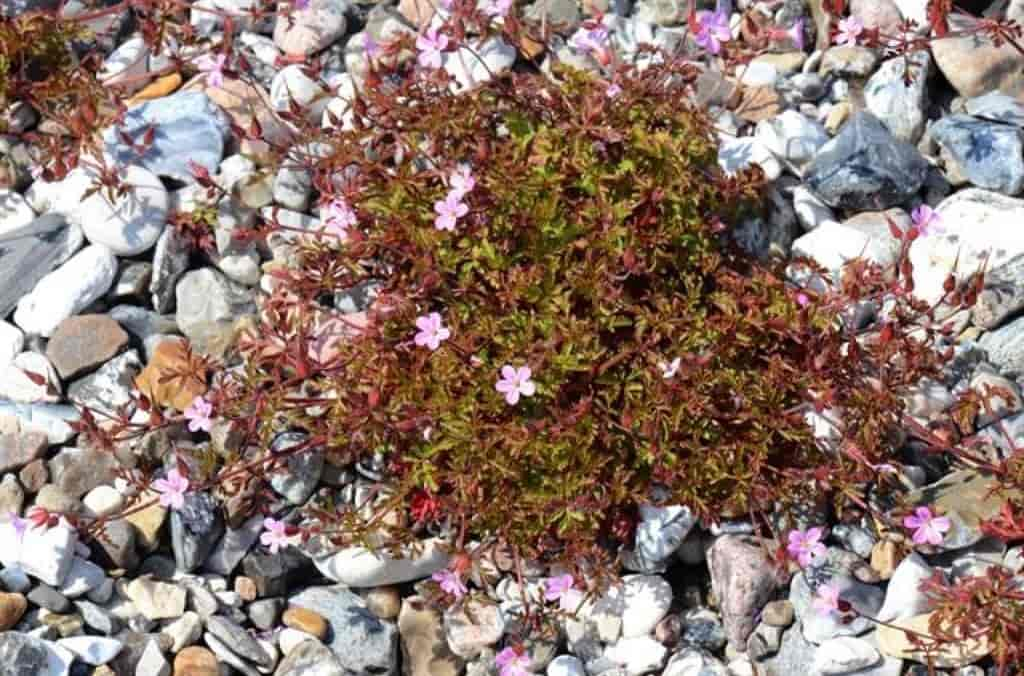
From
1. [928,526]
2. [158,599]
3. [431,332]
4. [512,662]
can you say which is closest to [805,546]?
[928,526]

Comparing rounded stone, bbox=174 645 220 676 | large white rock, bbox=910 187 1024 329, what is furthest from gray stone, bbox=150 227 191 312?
large white rock, bbox=910 187 1024 329

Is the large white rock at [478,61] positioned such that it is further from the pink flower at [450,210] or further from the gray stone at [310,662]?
the gray stone at [310,662]

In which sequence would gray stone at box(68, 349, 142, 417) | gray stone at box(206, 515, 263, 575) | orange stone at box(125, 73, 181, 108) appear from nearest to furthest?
gray stone at box(206, 515, 263, 575) → gray stone at box(68, 349, 142, 417) → orange stone at box(125, 73, 181, 108)

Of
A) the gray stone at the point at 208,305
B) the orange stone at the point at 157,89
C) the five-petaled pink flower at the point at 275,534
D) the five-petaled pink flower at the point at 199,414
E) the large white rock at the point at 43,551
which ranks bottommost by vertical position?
the five-petaled pink flower at the point at 275,534

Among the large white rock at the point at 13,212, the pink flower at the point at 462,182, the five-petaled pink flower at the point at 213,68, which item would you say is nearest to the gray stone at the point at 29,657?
the large white rock at the point at 13,212

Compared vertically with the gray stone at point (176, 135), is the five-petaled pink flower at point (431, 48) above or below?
above

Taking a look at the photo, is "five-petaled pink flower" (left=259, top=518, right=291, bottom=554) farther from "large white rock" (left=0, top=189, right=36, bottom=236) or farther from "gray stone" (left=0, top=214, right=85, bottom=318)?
"large white rock" (left=0, top=189, right=36, bottom=236)
